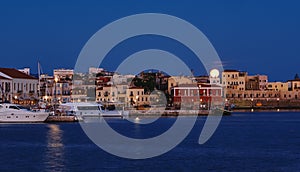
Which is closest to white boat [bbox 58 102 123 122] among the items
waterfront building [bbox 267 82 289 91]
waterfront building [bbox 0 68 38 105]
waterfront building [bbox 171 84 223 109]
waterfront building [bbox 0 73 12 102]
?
waterfront building [bbox 0 73 12 102]

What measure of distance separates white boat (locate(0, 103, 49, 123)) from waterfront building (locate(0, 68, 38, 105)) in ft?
90.2

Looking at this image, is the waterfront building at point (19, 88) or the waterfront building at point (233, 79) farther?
the waterfront building at point (233, 79)

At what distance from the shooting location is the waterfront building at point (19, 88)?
86.9 meters

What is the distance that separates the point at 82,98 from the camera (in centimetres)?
10494

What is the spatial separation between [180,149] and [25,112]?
27624 mm

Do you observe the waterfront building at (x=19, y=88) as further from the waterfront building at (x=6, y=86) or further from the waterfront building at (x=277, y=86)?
the waterfront building at (x=277, y=86)

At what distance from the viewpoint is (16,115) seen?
190 feet

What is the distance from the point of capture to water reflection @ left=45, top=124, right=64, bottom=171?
2623 cm

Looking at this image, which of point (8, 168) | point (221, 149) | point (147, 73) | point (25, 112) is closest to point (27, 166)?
point (8, 168)

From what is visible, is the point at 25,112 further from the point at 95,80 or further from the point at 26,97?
the point at 95,80

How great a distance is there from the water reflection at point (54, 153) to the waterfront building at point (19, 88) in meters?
45.3

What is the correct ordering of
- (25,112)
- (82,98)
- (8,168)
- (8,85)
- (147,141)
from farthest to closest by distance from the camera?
(82,98) < (8,85) < (25,112) < (147,141) < (8,168)

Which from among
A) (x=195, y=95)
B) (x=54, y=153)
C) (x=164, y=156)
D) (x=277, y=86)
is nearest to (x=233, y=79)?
(x=277, y=86)

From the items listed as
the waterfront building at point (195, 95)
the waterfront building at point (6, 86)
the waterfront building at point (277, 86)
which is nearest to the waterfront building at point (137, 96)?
the waterfront building at point (195, 95)
